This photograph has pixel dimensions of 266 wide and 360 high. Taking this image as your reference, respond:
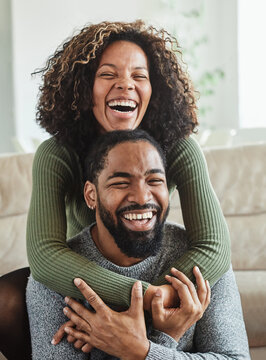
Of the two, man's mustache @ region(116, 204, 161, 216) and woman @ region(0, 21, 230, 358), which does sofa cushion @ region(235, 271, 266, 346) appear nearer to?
woman @ region(0, 21, 230, 358)

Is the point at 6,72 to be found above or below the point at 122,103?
above

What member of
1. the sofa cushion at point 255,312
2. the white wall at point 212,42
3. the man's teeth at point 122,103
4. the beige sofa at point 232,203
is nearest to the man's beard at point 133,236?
the man's teeth at point 122,103

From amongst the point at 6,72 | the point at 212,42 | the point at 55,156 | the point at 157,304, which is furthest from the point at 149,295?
the point at 212,42

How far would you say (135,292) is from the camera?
134cm

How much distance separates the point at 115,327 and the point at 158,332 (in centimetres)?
12

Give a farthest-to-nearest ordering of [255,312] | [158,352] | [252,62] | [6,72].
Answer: [6,72] < [252,62] < [255,312] < [158,352]

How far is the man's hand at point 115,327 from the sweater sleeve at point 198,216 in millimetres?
120

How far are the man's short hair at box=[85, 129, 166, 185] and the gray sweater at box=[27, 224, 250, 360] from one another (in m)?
0.19

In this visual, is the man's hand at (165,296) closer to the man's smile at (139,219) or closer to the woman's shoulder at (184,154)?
the man's smile at (139,219)

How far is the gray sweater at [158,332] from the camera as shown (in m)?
1.42

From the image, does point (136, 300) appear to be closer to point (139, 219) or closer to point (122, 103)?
point (139, 219)

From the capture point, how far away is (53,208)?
1.55 m

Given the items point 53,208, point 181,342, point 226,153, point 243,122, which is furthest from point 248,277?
point 243,122

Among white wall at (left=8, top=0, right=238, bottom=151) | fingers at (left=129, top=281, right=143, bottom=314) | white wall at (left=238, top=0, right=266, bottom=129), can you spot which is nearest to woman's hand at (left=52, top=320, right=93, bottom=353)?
fingers at (left=129, top=281, right=143, bottom=314)
